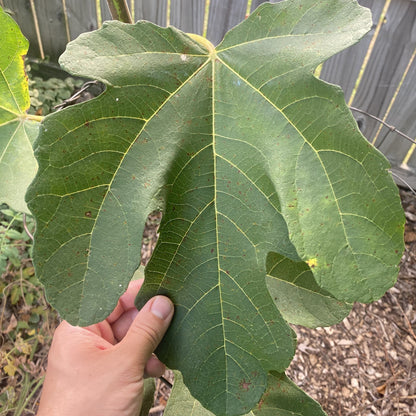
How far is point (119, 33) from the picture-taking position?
852 millimetres

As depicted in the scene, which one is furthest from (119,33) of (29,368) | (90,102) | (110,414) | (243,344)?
(29,368)

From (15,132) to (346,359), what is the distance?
233 cm

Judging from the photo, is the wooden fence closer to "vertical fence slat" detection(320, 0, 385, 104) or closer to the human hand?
"vertical fence slat" detection(320, 0, 385, 104)

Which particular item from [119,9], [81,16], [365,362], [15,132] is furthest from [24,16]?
[365,362]

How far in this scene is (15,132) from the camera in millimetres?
1124

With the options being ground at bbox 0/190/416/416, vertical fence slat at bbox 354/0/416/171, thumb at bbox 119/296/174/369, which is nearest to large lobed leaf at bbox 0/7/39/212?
thumb at bbox 119/296/174/369

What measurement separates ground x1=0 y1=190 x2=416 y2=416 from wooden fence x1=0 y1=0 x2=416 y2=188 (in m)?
1.20

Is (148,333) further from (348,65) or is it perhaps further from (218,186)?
(348,65)

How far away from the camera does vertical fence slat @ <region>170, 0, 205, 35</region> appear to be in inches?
120

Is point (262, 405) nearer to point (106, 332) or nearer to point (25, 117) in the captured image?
point (106, 332)

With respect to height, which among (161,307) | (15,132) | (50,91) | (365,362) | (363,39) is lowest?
(365,362)

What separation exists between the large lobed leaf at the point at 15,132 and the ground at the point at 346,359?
1517 mm

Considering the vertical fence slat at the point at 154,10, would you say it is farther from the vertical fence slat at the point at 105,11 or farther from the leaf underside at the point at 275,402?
the leaf underside at the point at 275,402

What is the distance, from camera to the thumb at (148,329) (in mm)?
936
